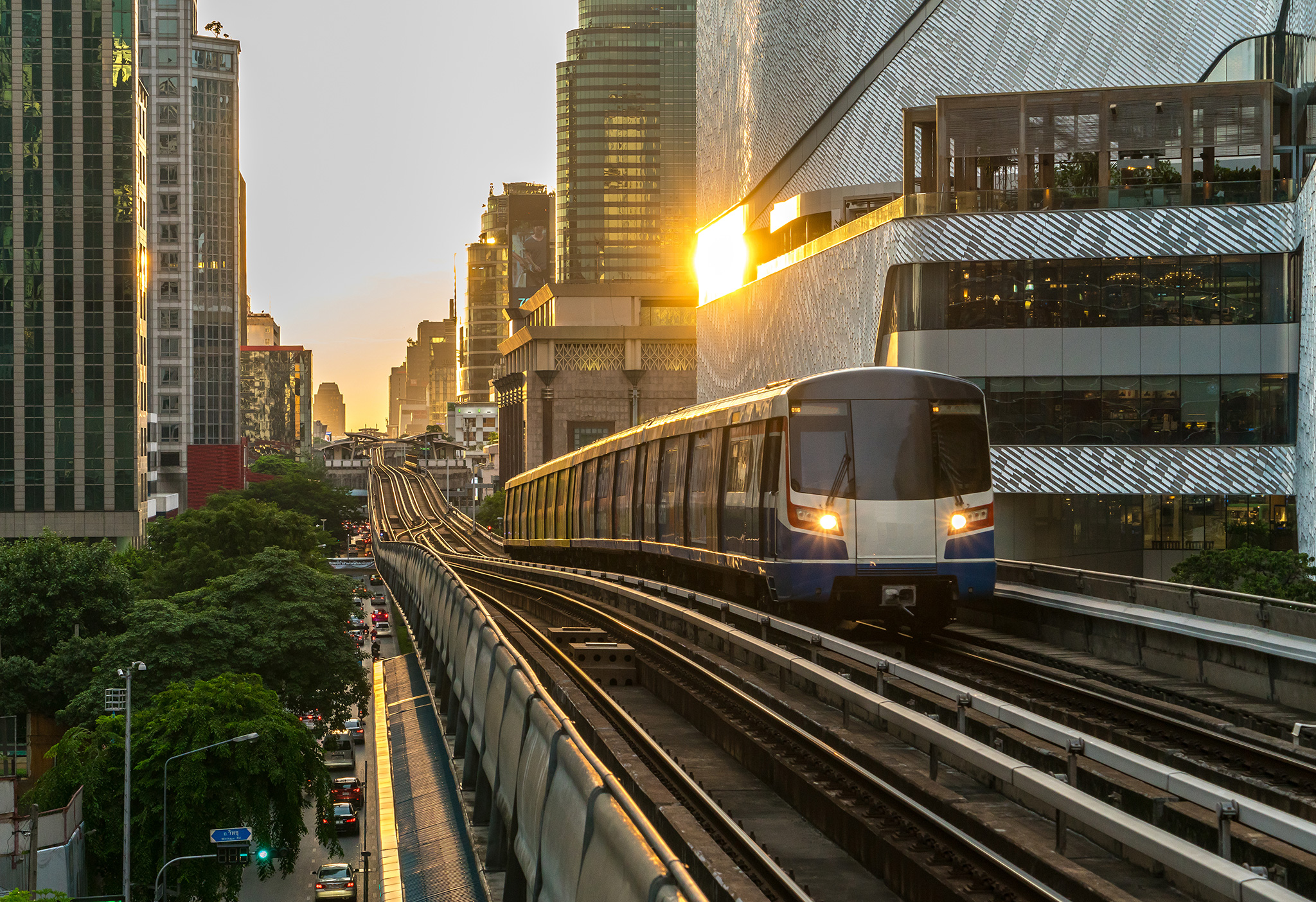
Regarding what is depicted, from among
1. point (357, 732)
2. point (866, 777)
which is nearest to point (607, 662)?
point (866, 777)

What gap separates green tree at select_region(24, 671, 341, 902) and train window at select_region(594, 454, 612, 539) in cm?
900

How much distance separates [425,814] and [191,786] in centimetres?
1840

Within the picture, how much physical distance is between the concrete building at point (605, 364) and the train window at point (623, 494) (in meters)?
90.5

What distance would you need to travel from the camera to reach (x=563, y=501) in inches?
1620

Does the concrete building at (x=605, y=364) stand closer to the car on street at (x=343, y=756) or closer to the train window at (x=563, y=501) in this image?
the car on street at (x=343, y=756)

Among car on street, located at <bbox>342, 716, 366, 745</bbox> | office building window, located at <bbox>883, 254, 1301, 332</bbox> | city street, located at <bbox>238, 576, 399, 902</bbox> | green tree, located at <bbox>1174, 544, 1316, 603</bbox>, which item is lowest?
city street, located at <bbox>238, 576, 399, 902</bbox>

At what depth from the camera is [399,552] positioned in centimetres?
5538

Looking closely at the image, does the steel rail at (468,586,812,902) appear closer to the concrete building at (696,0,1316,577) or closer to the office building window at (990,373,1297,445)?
the office building window at (990,373,1297,445)

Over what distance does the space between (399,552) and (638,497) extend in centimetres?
2870

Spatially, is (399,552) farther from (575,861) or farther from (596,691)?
(575,861)

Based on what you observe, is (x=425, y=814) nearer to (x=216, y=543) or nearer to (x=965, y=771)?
(x=965, y=771)

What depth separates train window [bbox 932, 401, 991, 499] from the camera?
679 inches

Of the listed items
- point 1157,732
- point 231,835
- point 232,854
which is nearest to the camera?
point 1157,732

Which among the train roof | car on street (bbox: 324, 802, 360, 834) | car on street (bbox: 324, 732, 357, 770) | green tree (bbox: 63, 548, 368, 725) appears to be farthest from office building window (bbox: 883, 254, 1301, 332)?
car on street (bbox: 324, 732, 357, 770)
